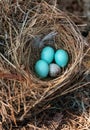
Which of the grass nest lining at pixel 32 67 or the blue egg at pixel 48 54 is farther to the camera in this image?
the blue egg at pixel 48 54

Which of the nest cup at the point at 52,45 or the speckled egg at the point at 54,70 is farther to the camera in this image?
the speckled egg at the point at 54,70

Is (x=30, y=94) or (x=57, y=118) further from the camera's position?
(x=57, y=118)

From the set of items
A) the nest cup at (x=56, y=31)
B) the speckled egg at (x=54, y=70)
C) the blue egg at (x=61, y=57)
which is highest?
the nest cup at (x=56, y=31)

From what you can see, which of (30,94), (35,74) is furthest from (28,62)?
(30,94)

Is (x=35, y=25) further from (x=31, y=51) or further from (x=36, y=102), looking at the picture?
(x=36, y=102)

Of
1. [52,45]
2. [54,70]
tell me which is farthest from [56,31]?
[54,70]

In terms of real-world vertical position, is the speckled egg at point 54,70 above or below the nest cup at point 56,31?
below

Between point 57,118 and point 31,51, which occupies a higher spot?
point 31,51
